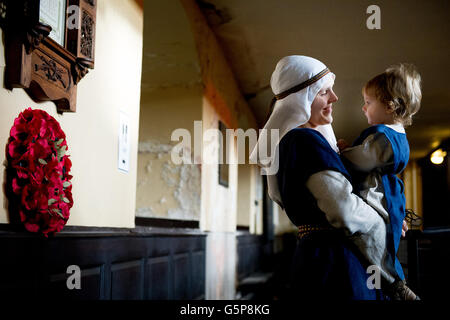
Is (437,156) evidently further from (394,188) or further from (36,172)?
(36,172)

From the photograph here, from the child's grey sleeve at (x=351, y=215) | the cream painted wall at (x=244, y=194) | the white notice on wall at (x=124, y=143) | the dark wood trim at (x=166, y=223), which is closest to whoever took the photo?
the child's grey sleeve at (x=351, y=215)

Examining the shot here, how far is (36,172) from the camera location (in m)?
1.52

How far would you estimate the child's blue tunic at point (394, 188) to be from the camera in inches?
54.1

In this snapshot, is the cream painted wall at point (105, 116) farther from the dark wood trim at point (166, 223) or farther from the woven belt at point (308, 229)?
the dark wood trim at point (166, 223)

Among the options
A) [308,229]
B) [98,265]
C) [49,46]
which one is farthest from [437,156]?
[49,46]

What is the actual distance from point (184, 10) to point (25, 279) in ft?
9.45

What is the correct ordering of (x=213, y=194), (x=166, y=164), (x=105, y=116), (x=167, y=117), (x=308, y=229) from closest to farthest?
(x=308, y=229), (x=105, y=116), (x=166, y=164), (x=167, y=117), (x=213, y=194)

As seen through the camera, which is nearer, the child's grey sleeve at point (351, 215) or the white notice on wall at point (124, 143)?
the child's grey sleeve at point (351, 215)

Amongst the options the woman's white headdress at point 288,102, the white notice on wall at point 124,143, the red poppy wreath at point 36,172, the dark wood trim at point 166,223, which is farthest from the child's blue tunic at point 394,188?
the dark wood trim at point 166,223

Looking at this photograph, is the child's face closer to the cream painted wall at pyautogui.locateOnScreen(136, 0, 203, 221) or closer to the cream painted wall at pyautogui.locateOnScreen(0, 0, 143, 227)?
the cream painted wall at pyautogui.locateOnScreen(0, 0, 143, 227)

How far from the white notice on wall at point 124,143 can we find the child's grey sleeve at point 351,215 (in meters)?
1.34

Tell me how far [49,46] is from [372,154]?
3.66 feet
